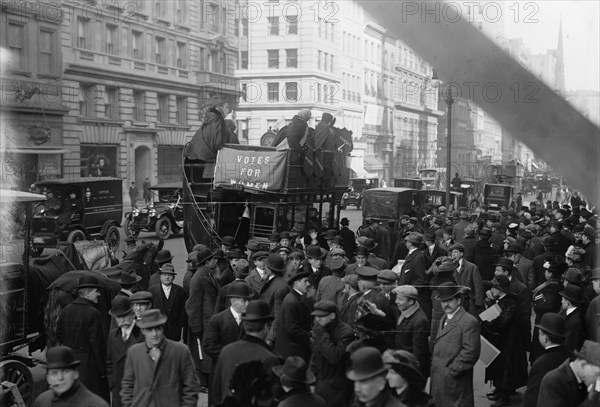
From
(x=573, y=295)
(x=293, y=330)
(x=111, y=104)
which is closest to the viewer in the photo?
(x=293, y=330)

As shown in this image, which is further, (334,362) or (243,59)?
(243,59)

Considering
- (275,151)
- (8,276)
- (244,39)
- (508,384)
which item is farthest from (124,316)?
(244,39)

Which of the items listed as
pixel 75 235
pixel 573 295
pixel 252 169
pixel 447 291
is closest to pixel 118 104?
pixel 75 235

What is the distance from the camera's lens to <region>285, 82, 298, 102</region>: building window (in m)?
19.8

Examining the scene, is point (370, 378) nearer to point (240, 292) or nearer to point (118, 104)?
point (240, 292)

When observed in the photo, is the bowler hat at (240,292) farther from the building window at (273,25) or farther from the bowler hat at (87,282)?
the building window at (273,25)

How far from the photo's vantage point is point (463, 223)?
15766 mm

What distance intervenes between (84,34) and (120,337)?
65.3ft

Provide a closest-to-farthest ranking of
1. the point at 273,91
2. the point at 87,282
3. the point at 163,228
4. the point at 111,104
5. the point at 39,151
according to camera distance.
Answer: the point at 87,282 → the point at 273,91 → the point at 39,151 → the point at 111,104 → the point at 163,228

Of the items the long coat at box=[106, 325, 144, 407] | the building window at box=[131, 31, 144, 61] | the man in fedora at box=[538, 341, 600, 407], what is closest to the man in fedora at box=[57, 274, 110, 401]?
the long coat at box=[106, 325, 144, 407]

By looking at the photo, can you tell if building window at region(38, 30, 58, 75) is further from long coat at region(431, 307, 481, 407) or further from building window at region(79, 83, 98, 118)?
long coat at region(431, 307, 481, 407)

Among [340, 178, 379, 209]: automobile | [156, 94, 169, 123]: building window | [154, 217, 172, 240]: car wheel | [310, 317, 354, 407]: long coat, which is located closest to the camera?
[310, 317, 354, 407]: long coat

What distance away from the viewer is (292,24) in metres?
19.0

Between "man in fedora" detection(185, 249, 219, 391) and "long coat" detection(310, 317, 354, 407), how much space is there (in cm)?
271
